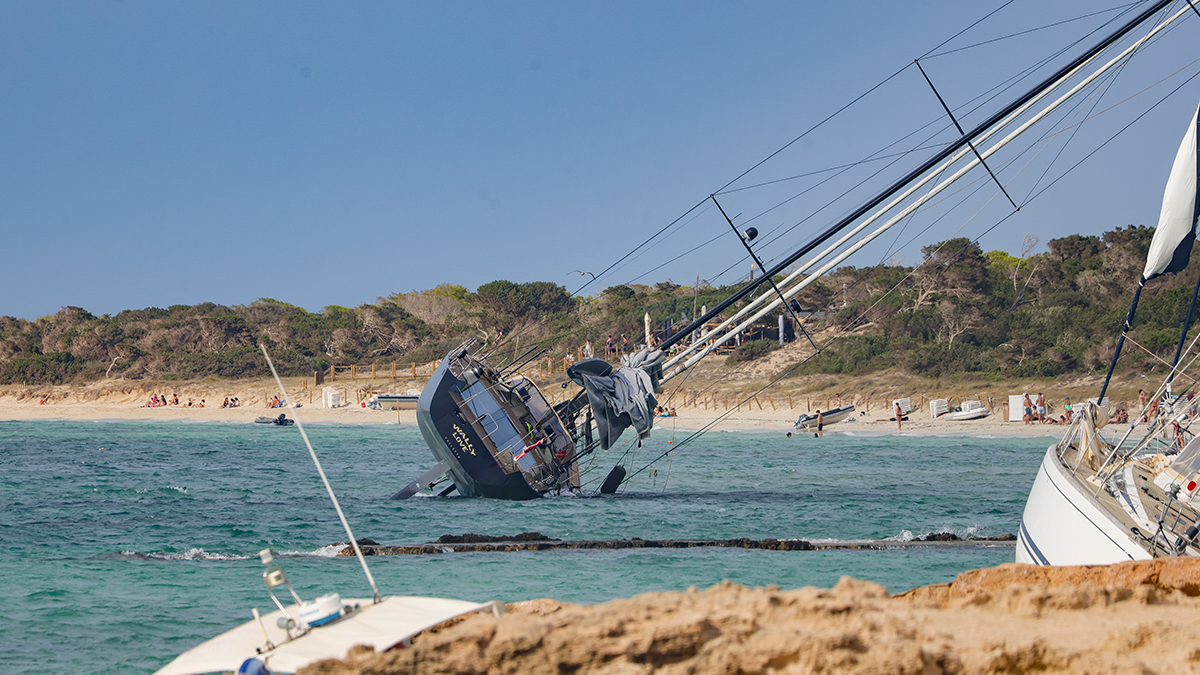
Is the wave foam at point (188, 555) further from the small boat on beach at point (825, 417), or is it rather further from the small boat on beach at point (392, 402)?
the small boat on beach at point (392, 402)

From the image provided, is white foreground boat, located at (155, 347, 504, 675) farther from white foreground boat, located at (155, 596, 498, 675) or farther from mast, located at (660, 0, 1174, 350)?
mast, located at (660, 0, 1174, 350)

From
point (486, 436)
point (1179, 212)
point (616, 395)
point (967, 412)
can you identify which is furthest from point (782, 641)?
point (967, 412)

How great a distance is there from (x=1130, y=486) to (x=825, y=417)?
4288 centimetres

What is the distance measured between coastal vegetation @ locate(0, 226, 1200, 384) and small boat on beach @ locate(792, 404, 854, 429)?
3.51 meters

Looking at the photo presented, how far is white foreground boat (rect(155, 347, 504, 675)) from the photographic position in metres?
4.68

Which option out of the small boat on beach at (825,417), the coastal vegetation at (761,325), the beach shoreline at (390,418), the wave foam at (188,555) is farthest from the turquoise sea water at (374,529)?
the coastal vegetation at (761,325)

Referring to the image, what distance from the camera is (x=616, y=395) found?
2064 cm

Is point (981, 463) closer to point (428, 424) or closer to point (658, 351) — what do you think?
point (658, 351)

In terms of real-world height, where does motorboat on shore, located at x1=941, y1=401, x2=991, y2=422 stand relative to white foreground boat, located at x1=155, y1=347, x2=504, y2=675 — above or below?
below

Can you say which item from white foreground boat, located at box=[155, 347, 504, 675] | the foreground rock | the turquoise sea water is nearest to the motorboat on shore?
the turquoise sea water

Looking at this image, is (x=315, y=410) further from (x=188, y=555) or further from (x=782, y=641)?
(x=782, y=641)

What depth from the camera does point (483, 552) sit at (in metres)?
16.1

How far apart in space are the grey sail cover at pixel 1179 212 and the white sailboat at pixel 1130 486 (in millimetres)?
12

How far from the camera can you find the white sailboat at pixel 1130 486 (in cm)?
979
